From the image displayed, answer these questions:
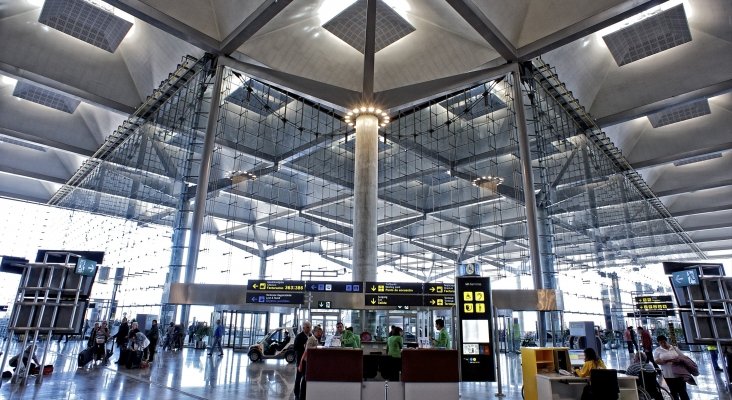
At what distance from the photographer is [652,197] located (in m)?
35.9

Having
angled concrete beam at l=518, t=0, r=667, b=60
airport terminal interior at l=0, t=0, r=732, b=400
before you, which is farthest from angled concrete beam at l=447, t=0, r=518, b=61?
angled concrete beam at l=518, t=0, r=667, b=60

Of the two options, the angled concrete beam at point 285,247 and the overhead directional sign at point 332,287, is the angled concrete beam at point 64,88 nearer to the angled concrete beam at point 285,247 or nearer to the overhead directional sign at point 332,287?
the angled concrete beam at point 285,247

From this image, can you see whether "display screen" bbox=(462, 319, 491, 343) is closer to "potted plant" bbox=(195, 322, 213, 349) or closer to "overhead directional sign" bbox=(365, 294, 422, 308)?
"overhead directional sign" bbox=(365, 294, 422, 308)

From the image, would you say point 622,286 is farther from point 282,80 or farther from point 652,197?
point 282,80

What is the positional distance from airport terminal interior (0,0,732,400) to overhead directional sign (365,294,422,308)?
96 millimetres

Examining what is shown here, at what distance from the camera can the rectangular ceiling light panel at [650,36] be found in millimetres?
20750

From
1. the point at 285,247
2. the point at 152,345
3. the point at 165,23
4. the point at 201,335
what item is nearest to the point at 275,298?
the point at 152,345

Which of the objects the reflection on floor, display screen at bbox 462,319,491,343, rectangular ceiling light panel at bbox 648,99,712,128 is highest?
rectangular ceiling light panel at bbox 648,99,712,128

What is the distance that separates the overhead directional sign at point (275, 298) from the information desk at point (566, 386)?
12071mm

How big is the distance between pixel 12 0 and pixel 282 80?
12.6m

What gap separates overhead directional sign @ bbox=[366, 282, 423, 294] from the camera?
18.6m

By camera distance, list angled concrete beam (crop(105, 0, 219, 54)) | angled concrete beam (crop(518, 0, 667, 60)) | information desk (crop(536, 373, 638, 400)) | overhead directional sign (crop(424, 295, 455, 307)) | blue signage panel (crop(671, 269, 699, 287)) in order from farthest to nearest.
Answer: overhead directional sign (crop(424, 295, 455, 307)), angled concrete beam (crop(105, 0, 219, 54)), angled concrete beam (crop(518, 0, 667, 60)), information desk (crop(536, 373, 638, 400)), blue signage panel (crop(671, 269, 699, 287))

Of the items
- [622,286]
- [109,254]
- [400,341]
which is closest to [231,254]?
[109,254]

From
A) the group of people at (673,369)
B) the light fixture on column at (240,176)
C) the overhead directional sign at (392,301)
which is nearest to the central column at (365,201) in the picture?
the overhead directional sign at (392,301)
